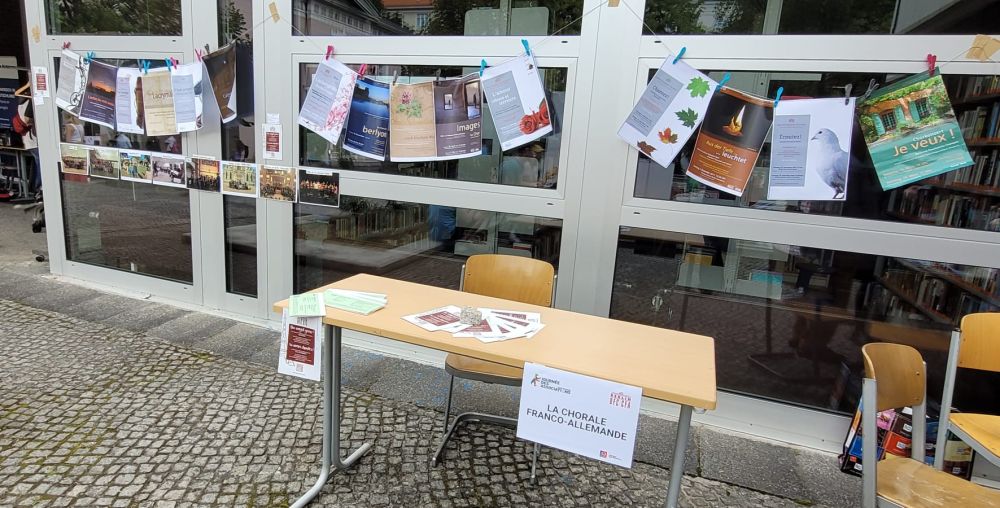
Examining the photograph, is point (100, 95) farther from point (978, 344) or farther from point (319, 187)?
point (978, 344)

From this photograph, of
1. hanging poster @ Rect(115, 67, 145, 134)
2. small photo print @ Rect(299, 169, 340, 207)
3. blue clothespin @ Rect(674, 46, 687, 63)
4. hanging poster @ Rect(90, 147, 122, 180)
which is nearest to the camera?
blue clothespin @ Rect(674, 46, 687, 63)

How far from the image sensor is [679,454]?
4.99 feet

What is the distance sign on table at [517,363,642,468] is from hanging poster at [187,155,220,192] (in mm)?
3184

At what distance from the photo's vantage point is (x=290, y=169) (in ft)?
11.4

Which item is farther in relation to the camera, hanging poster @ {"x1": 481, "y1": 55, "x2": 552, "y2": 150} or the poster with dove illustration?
hanging poster @ {"x1": 481, "y1": 55, "x2": 552, "y2": 150}

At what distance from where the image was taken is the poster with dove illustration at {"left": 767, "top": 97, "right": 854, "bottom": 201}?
7.89ft

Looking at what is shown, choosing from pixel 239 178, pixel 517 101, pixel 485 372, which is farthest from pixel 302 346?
pixel 239 178

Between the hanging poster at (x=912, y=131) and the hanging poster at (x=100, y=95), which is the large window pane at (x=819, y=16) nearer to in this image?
the hanging poster at (x=912, y=131)

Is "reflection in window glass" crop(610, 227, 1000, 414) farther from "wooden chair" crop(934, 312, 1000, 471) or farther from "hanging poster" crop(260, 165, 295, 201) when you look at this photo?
"hanging poster" crop(260, 165, 295, 201)

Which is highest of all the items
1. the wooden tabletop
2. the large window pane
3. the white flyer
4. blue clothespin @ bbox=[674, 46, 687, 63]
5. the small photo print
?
the large window pane

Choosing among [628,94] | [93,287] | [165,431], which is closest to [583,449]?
[628,94]

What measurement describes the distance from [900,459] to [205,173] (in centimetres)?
430

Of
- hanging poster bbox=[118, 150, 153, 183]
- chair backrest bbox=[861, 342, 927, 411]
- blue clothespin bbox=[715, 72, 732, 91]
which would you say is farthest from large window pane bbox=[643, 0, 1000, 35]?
hanging poster bbox=[118, 150, 153, 183]

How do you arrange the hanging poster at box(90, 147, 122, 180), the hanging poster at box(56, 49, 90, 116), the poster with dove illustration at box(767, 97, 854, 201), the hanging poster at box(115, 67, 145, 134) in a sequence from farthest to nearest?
1. the hanging poster at box(90, 147, 122, 180)
2. the hanging poster at box(56, 49, 90, 116)
3. the hanging poster at box(115, 67, 145, 134)
4. the poster with dove illustration at box(767, 97, 854, 201)
